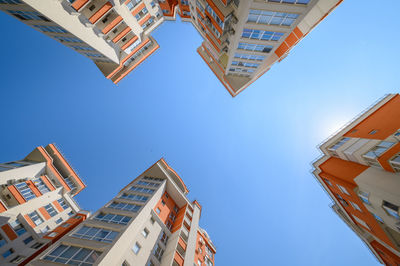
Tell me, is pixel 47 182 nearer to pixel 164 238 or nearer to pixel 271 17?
pixel 164 238

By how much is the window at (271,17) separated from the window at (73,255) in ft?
82.7

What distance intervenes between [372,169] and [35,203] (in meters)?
44.3

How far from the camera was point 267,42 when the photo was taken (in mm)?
20672

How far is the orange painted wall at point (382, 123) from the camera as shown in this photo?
15.0 m

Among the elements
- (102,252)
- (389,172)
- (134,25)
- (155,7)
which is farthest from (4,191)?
(389,172)

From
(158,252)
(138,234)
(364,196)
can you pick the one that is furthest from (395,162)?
(158,252)

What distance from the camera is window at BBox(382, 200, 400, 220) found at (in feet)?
38.1

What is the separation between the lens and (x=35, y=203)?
27688 mm

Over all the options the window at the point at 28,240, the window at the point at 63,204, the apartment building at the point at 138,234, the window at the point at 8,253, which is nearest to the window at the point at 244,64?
the apartment building at the point at 138,234

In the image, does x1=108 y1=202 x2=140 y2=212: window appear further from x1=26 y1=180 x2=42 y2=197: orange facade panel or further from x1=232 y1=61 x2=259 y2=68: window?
x1=232 y1=61 x2=259 y2=68: window

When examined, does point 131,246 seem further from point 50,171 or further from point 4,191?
point 50,171

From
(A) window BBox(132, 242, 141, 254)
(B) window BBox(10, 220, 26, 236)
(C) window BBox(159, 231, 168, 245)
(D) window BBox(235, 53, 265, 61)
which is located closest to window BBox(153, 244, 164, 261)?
(C) window BBox(159, 231, 168, 245)

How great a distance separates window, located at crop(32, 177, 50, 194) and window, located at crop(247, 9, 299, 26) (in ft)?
137

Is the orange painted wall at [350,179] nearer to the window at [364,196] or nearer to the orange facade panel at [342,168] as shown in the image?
the orange facade panel at [342,168]
